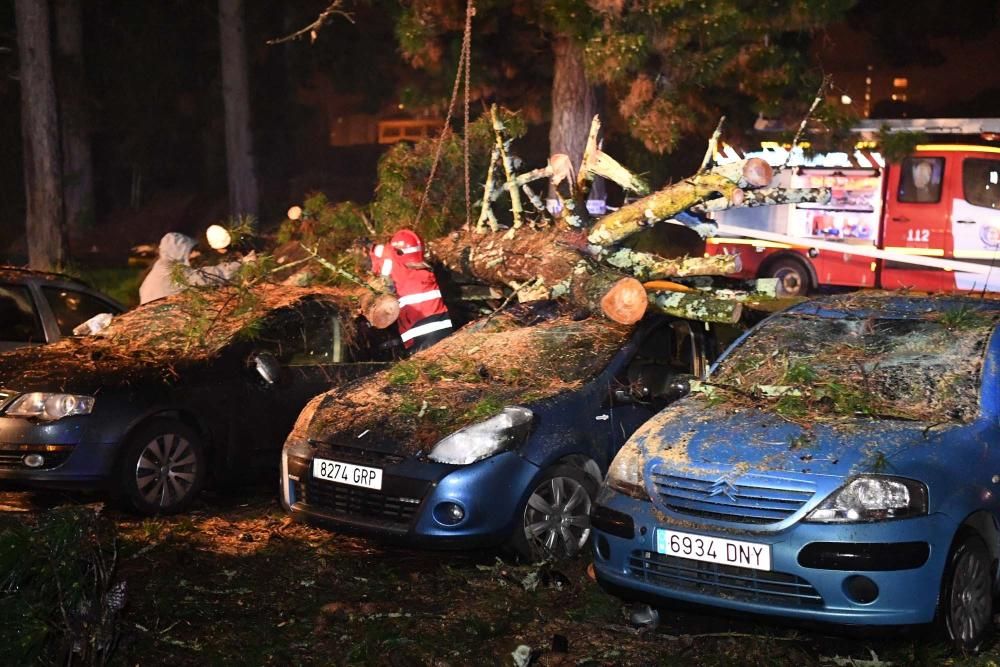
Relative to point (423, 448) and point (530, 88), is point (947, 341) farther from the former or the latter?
point (530, 88)

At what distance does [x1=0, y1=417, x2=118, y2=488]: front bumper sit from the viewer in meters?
7.73

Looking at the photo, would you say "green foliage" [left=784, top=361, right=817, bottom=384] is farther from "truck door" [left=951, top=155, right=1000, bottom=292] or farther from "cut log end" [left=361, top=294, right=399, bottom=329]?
"truck door" [left=951, top=155, right=1000, bottom=292]

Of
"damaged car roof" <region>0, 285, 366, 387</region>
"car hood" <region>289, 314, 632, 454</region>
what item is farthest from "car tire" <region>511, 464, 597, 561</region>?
"damaged car roof" <region>0, 285, 366, 387</region>

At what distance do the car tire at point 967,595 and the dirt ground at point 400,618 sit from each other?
0.09m

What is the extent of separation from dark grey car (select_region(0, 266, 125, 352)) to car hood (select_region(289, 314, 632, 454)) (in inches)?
150

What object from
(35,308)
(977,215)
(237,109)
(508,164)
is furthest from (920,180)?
(237,109)

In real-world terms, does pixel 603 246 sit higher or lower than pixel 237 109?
lower

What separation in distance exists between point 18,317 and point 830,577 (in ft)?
24.8

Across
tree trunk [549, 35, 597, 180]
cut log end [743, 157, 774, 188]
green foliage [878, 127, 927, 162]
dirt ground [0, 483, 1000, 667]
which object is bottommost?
dirt ground [0, 483, 1000, 667]

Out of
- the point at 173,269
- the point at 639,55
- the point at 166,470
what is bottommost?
the point at 166,470

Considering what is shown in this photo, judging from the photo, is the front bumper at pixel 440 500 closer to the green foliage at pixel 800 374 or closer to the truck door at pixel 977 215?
the green foliage at pixel 800 374

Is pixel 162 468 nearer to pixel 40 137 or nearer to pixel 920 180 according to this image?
pixel 920 180

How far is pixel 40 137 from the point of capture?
1986cm

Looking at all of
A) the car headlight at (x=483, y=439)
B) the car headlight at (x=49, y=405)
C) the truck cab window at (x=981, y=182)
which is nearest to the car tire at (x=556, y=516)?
the car headlight at (x=483, y=439)
